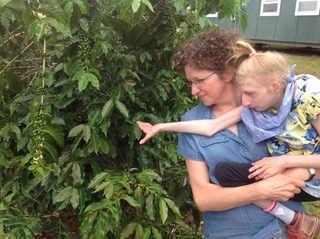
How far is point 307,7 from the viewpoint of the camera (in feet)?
38.4

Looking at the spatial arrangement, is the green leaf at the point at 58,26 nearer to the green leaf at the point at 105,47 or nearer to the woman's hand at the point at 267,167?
the green leaf at the point at 105,47

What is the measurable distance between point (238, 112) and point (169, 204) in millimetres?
520

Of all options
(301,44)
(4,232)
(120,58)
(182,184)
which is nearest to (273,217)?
(182,184)

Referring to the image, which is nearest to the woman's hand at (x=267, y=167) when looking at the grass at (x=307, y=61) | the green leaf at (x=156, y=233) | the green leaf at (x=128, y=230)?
the green leaf at (x=156, y=233)

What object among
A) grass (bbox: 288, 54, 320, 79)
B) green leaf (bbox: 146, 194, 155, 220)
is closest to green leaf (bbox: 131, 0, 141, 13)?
green leaf (bbox: 146, 194, 155, 220)

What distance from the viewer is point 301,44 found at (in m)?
12.2

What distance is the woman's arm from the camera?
1595 mm

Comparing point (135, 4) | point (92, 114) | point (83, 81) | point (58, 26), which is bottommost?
point (92, 114)

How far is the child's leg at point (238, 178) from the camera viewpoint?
64.4 inches

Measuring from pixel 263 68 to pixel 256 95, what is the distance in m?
0.11

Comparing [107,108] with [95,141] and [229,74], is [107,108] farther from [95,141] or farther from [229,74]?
[229,74]

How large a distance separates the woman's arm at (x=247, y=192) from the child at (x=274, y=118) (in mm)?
37

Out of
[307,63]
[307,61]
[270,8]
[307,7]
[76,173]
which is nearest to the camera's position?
[76,173]

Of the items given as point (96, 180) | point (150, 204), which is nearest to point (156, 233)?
point (150, 204)
